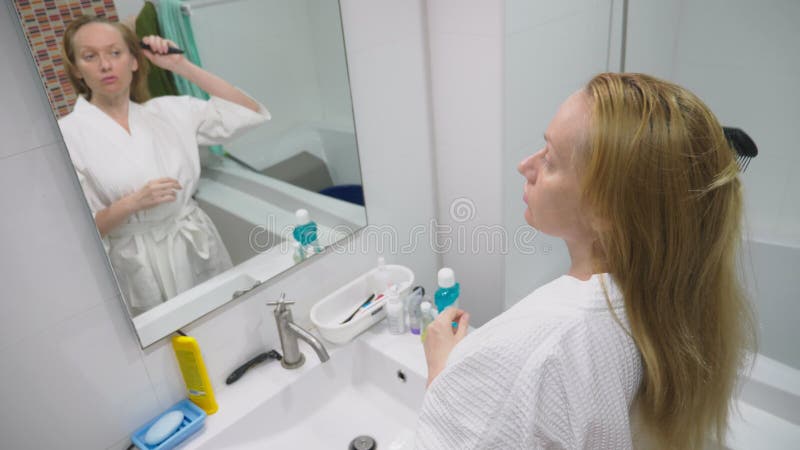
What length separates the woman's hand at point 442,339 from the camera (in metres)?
1.14

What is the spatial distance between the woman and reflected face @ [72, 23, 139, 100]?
2.50ft

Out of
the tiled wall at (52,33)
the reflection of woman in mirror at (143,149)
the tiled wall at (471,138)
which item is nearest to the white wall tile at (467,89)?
the tiled wall at (471,138)

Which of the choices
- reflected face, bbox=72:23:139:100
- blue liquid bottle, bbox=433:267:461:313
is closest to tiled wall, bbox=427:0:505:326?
blue liquid bottle, bbox=433:267:461:313

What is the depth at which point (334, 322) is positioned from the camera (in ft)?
5.16

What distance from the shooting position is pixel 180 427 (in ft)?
4.21

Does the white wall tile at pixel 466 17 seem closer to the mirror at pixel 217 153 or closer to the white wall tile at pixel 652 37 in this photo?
the mirror at pixel 217 153

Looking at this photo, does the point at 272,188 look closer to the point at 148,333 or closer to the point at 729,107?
the point at 148,333

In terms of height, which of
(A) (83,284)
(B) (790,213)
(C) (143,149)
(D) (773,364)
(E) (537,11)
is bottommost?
(D) (773,364)

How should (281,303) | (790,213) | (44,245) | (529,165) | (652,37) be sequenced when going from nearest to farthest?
(529,165) → (44,245) → (281,303) → (652,37) → (790,213)

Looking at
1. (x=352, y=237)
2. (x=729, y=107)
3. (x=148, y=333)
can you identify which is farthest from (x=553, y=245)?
(x=148, y=333)

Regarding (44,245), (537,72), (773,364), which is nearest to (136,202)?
(44,245)

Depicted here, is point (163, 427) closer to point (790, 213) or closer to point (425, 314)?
point (425, 314)

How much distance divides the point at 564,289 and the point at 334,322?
32.8 inches

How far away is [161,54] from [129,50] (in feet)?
0.22
